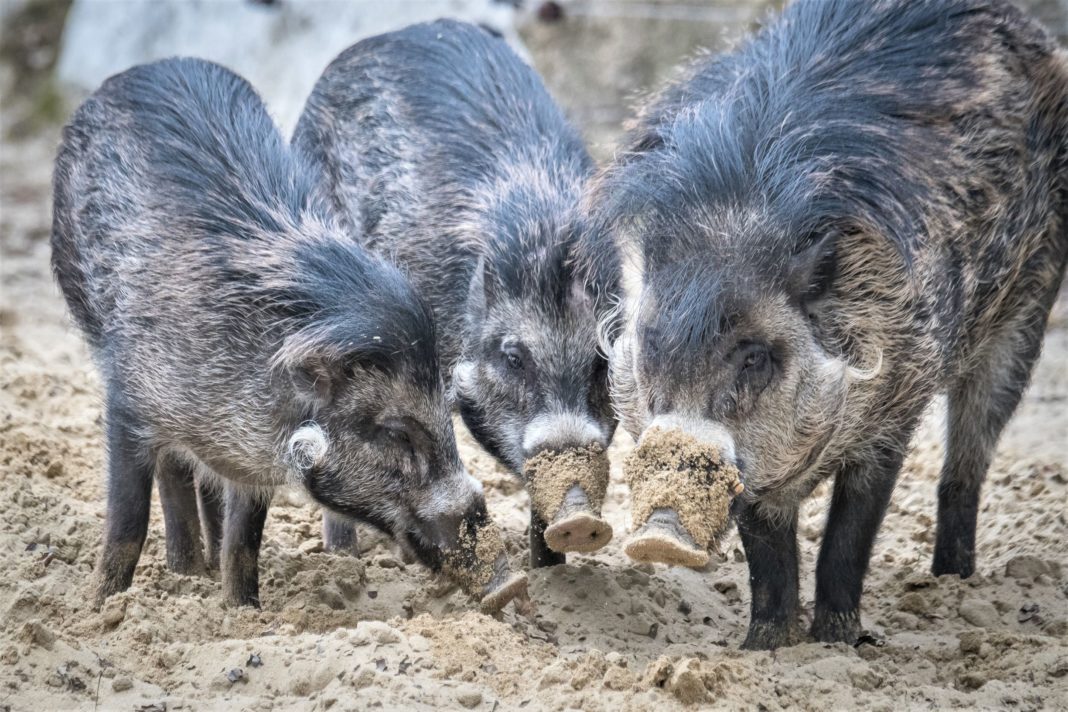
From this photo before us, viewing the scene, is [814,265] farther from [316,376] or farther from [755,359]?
[316,376]

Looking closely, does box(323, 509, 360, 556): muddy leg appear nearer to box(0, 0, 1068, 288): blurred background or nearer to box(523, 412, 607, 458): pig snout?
box(523, 412, 607, 458): pig snout

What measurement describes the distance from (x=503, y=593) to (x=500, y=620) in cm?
12

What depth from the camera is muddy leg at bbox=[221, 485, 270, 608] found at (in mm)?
5609

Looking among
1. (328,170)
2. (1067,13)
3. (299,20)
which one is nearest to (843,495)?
(328,170)

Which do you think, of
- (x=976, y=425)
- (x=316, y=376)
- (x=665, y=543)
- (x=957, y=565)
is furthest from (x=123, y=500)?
(x=976, y=425)

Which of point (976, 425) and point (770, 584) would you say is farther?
point (976, 425)

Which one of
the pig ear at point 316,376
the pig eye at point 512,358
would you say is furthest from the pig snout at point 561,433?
the pig ear at point 316,376

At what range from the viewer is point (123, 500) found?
5.55 meters

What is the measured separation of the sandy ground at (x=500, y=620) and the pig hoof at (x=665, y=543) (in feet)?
1.08

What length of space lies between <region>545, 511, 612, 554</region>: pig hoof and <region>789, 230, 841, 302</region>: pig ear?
3.67 feet

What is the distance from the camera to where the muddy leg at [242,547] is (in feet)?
18.4

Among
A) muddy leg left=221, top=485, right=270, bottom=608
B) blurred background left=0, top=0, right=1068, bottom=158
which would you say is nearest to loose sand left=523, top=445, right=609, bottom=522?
muddy leg left=221, top=485, right=270, bottom=608

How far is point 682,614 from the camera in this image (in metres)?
5.77

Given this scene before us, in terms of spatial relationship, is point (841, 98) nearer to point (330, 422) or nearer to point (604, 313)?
point (604, 313)
